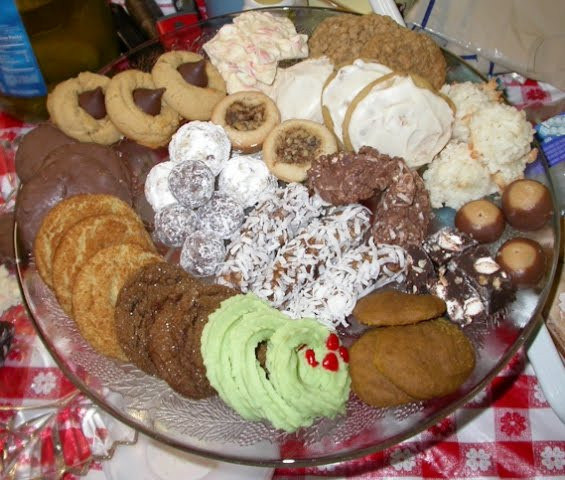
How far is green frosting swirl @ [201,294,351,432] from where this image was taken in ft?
3.34

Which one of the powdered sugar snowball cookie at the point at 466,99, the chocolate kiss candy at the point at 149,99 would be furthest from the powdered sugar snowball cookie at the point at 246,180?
the powdered sugar snowball cookie at the point at 466,99

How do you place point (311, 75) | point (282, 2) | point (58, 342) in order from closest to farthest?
point (58, 342) < point (311, 75) < point (282, 2)

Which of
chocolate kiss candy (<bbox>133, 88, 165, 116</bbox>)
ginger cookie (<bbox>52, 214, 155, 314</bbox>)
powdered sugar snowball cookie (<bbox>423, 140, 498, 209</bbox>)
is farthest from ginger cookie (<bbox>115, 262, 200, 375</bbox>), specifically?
powdered sugar snowball cookie (<bbox>423, 140, 498, 209</bbox>)

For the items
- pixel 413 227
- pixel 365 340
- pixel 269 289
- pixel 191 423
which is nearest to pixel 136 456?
pixel 191 423

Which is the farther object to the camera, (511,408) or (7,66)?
(7,66)

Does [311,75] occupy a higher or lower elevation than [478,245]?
higher

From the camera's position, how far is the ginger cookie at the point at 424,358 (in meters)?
1.05

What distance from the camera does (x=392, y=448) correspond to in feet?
4.51

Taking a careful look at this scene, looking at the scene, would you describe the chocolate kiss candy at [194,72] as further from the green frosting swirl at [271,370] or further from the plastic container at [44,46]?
the green frosting swirl at [271,370]

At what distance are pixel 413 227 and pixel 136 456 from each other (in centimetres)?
82

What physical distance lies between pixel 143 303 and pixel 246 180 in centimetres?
43

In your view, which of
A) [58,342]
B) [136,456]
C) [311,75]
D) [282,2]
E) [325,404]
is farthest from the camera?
[282,2]

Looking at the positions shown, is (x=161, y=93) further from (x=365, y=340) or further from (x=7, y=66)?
(x=365, y=340)

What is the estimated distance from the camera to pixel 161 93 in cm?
147
